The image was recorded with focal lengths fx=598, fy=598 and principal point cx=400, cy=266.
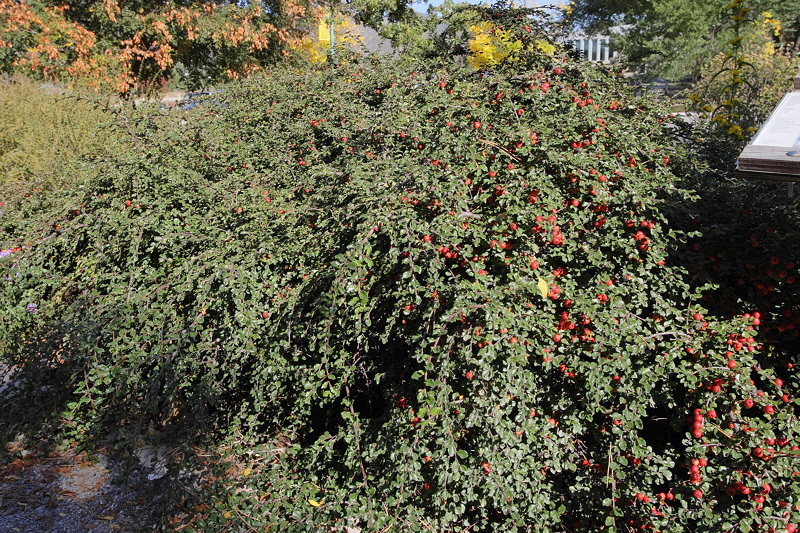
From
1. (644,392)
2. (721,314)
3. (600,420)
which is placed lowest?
(600,420)

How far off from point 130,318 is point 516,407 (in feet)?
6.54

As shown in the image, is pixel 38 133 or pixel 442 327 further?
pixel 38 133

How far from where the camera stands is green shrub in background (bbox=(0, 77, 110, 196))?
6449 millimetres

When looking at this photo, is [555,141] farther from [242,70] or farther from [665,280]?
[242,70]

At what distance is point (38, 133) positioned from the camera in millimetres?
6988

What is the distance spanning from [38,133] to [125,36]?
4.25 metres

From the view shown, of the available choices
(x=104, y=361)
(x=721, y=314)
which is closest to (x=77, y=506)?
(x=104, y=361)

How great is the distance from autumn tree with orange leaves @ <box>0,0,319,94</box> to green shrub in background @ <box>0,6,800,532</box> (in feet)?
23.3

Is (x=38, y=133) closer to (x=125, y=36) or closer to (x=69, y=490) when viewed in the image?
(x=125, y=36)

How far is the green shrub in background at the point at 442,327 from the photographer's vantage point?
242 cm

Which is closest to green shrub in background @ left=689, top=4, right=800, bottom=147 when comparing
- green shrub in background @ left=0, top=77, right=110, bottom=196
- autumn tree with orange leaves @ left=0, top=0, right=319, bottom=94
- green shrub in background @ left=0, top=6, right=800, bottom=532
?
green shrub in background @ left=0, top=6, right=800, bottom=532

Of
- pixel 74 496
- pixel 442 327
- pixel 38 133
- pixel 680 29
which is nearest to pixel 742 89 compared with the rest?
pixel 442 327

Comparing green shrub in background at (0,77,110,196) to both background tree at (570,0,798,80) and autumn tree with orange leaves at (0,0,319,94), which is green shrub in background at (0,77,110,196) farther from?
background tree at (570,0,798,80)

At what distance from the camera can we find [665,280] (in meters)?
2.63
